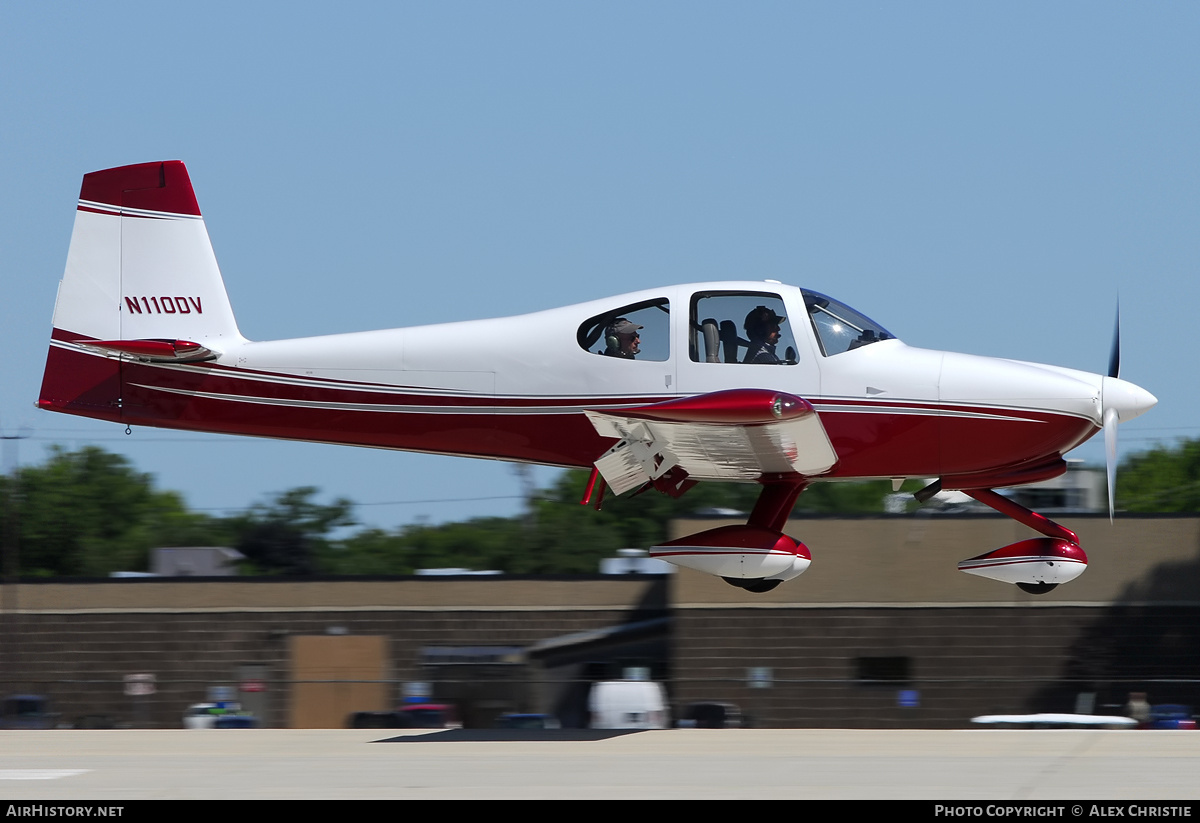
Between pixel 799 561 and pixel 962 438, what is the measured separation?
149 cm

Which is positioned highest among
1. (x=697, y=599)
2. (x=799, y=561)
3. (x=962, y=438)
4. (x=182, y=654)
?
(x=962, y=438)

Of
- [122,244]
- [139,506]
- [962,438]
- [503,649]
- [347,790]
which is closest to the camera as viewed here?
[347,790]

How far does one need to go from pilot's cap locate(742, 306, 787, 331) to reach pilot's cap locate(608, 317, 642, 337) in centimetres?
82

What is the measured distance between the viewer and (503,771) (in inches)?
330

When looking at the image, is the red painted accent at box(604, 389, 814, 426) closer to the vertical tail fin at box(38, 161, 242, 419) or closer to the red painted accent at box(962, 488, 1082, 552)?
the red painted accent at box(962, 488, 1082, 552)

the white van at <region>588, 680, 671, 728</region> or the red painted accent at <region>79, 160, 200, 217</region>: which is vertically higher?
the red painted accent at <region>79, 160, 200, 217</region>

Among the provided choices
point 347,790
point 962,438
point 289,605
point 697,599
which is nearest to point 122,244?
point 347,790

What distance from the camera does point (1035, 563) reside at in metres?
10.4

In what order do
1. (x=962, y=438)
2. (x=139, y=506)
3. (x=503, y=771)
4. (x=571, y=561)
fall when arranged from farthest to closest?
(x=139, y=506) → (x=571, y=561) → (x=962, y=438) → (x=503, y=771)

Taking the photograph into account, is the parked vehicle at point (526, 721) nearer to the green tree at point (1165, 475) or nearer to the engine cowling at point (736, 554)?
the engine cowling at point (736, 554)

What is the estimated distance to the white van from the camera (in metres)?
16.9

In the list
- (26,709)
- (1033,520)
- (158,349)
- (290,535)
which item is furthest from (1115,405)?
(290,535)

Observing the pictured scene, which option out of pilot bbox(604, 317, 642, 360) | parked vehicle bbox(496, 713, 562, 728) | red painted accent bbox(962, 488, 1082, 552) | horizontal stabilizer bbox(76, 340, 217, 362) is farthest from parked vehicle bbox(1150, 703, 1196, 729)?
horizontal stabilizer bbox(76, 340, 217, 362)

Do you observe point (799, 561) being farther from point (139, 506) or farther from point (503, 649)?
point (139, 506)
